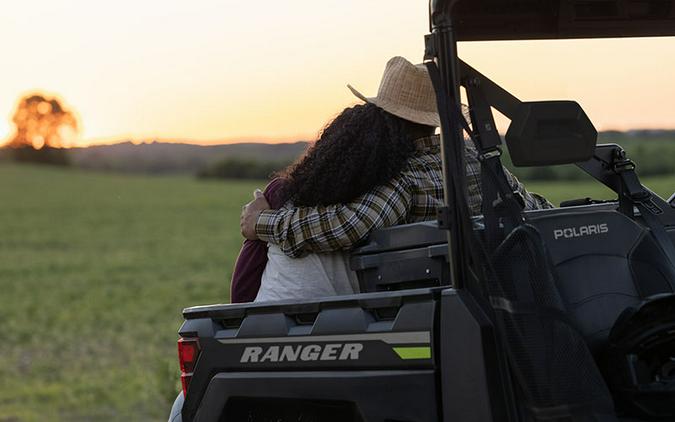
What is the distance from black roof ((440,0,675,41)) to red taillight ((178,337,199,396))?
4.58 feet

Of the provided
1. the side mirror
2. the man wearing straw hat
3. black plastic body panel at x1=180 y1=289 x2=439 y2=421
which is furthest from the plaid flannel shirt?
the side mirror

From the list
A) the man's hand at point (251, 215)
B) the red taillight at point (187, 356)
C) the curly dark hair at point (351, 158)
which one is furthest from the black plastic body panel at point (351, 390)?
the curly dark hair at point (351, 158)

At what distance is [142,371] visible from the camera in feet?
46.0

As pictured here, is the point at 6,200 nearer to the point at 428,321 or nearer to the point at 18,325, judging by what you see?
the point at 18,325

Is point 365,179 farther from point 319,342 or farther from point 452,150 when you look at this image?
point 452,150

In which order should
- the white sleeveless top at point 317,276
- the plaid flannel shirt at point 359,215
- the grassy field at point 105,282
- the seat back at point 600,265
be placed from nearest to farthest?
the seat back at point 600,265 < the plaid flannel shirt at point 359,215 < the white sleeveless top at point 317,276 < the grassy field at point 105,282

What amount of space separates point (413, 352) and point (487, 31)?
39.4 inches

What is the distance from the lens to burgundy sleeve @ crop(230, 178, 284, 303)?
164 inches

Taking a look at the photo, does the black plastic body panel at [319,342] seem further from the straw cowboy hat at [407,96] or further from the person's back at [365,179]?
the straw cowboy hat at [407,96]

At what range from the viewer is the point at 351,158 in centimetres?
390

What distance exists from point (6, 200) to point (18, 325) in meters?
30.3

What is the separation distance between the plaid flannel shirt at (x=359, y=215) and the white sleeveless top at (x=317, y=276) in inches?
2.5

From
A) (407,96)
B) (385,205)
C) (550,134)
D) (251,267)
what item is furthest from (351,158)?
(550,134)

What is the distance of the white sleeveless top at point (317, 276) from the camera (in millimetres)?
3928
